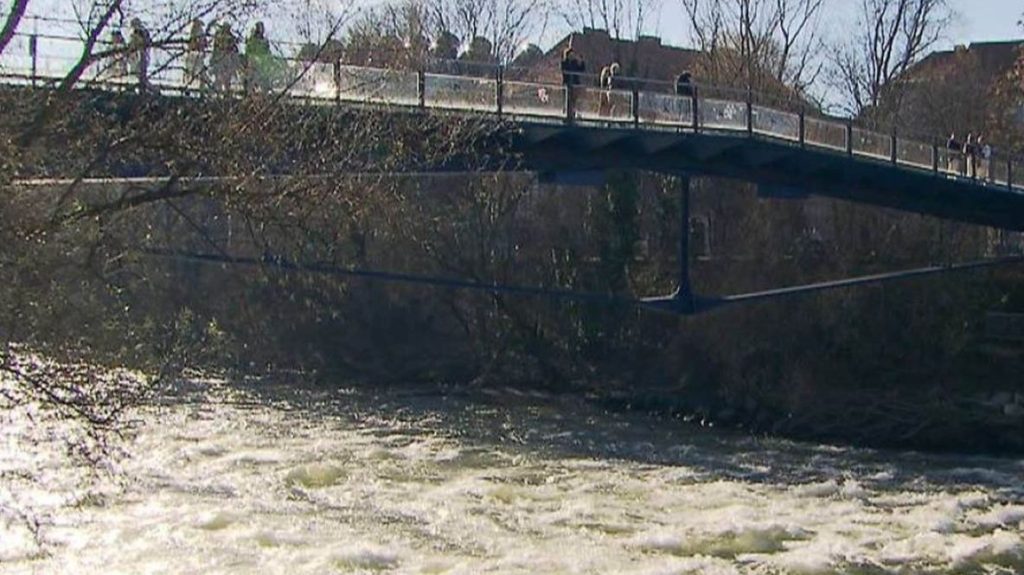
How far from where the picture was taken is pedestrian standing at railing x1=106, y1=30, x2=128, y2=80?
10156 mm

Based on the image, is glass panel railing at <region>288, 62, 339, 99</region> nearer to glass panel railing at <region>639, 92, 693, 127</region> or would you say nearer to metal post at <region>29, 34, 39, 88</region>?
metal post at <region>29, 34, 39, 88</region>

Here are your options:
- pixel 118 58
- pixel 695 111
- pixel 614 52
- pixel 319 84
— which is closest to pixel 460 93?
pixel 695 111

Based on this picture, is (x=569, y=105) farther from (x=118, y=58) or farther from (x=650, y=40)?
(x=650, y=40)

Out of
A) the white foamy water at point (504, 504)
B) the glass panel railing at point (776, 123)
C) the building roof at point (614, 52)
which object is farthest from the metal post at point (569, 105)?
the building roof at point (614, 52)

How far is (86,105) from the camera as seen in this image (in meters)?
10.5

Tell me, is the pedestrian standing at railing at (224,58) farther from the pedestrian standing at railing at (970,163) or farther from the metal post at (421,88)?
the pedestrian standing at railing at (970,163)

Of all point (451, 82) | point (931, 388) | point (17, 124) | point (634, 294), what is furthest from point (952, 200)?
point (17, 124)

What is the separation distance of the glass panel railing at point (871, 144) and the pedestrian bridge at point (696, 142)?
2cm

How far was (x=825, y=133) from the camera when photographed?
90.3 ft

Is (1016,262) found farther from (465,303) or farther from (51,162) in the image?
(51,162)

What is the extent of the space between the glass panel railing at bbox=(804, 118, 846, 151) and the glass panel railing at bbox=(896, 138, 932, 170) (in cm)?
159

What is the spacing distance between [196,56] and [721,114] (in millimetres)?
16038

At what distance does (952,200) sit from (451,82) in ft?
46.7

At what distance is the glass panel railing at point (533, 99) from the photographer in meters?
22.3
